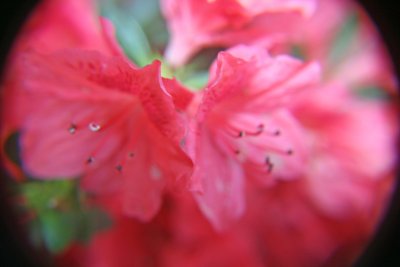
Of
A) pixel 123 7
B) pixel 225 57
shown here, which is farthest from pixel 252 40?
pixel 123 7

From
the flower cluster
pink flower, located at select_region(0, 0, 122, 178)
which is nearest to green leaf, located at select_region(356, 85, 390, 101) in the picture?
the flower cluster

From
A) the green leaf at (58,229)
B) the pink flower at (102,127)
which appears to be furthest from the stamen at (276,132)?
the green leaf at (58,229)

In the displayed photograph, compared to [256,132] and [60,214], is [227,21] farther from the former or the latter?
[60,214]

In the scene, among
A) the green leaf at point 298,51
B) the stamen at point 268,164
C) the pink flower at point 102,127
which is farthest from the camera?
the green leaf at point 298,51

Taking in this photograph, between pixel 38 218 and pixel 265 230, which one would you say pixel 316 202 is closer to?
pixel 265 230

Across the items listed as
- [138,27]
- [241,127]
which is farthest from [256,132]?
[138,27]

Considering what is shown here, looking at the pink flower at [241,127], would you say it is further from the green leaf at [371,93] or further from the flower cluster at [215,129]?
the green leaf at [371,93]

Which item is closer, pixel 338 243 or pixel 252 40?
pixel 252 40
